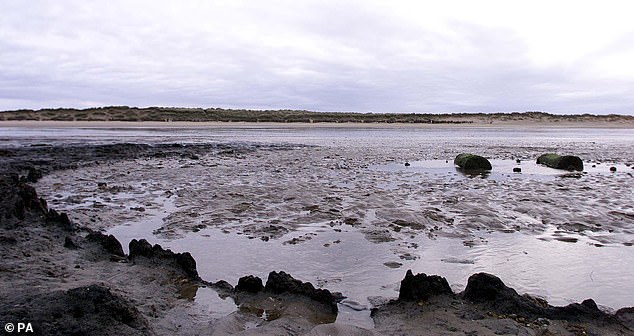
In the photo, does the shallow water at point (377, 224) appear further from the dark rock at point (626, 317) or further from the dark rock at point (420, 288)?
the dark rock at point (626, 317)

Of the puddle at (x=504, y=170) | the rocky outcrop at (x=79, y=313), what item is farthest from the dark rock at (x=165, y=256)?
the puddle at (x=504, y=170)

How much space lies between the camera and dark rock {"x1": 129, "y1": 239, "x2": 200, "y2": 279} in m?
4.86

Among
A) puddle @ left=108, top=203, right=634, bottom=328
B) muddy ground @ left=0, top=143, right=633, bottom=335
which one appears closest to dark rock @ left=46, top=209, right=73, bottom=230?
muddy ground @ left=0, top=143, right=633, bottom=335

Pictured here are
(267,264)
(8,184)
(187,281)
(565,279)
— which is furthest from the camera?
(8,184)

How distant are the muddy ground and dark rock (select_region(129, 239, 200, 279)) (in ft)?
0.08

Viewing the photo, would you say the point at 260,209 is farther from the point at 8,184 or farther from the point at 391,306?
the point at 391,306

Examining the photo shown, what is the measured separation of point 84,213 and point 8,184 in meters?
1.15

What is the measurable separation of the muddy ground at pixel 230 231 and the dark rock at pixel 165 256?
2cm

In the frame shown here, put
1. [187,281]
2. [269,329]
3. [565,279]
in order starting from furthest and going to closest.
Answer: [565,279] → [187,281] → [269,329]

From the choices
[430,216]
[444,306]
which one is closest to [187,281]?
[444,306]

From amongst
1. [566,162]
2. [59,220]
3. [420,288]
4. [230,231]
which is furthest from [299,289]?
[566,162]

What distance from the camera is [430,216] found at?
309 inches

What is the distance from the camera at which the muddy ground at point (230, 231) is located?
11.9 feet

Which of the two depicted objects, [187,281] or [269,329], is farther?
[187,281]
